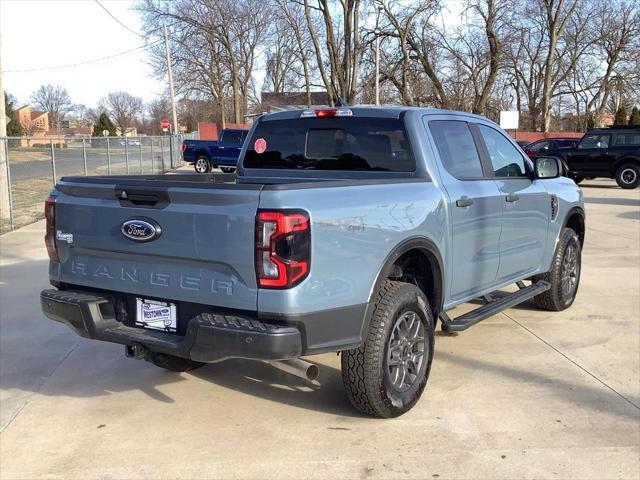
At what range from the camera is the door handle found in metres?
4.24

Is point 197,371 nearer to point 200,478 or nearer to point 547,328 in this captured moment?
point 200,478

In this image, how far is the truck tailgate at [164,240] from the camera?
306 cm

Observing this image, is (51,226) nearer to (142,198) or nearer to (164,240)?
(142,198)

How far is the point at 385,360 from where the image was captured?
3.62 m

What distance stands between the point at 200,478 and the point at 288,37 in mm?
57158

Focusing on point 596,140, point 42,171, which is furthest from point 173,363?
point 42,171

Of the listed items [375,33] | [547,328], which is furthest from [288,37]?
[547,328]

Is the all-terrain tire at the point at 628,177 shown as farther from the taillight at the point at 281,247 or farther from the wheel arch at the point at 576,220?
the taillight at the point at 281,247

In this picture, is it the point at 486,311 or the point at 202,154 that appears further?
the point at 202,154

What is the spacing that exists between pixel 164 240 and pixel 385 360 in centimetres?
144

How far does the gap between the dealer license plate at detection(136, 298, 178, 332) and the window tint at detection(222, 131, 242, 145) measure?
74.9ft

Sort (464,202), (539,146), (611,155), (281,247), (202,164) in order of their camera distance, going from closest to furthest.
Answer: (281,247), (464,202), (611,155), (539,146), (202,164)

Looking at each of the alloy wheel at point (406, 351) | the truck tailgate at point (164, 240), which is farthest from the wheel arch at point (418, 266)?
the truck tailgate at point (164, 240)

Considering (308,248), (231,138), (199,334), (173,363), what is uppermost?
(231,138)
